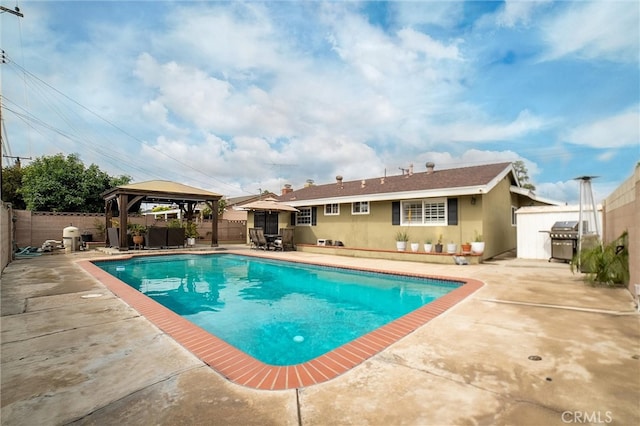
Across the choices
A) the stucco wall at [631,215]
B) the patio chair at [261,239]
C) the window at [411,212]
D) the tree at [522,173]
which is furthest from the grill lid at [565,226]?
the tree at [522,173]

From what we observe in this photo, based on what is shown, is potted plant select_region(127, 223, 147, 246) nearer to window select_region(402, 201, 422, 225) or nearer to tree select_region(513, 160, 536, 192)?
window select_region(402, 201, 422, 225)

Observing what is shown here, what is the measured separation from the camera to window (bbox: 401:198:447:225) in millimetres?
12430

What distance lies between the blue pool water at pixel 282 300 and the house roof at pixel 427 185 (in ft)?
15.5

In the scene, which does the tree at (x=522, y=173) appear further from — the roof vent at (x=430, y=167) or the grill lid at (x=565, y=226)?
the grill lid at (x=565, y=226)

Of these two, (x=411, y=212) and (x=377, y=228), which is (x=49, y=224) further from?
(x=411, y=212)

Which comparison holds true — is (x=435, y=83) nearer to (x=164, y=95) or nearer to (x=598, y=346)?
(x=598, y=346)

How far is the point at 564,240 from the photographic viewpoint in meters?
10.6

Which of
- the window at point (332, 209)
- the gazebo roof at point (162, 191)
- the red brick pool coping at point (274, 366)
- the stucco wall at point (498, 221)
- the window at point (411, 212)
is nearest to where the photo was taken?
the red brick pool coping at point (274, 366)

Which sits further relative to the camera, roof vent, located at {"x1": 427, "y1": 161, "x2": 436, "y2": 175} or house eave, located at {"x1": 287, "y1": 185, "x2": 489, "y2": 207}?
roof vent, located at {"x1": 427, "y1": 161, "x2": 436, "y2": 175}

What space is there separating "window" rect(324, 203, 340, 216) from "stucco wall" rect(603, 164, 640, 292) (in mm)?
10907

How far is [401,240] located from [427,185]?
266cm

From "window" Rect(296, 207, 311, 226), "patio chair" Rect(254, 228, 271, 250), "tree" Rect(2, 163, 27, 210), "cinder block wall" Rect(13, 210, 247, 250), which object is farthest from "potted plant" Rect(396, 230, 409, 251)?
"tree" Rect(2, 163, 27, 210)

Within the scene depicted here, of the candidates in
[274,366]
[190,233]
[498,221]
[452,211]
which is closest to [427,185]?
[452,211]

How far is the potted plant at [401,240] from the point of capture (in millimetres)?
12741
